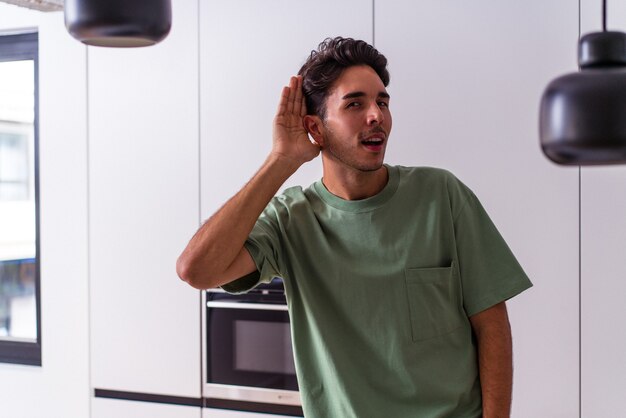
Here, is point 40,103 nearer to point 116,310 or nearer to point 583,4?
point 116,310

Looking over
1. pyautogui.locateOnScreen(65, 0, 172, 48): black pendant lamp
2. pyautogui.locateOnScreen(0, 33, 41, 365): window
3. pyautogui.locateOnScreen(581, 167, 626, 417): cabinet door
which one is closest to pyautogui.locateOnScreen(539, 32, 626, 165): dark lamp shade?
pyautogui.locateOnScreen(65, 0, 172, 48): black pendant lamp

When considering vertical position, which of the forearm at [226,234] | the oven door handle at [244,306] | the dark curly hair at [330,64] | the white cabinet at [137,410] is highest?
the dark curly hair at [330,64]

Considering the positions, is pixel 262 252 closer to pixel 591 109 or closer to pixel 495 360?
pixel 495 360

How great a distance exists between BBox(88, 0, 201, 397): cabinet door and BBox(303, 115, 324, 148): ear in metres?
1.19

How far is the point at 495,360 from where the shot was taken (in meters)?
1.57

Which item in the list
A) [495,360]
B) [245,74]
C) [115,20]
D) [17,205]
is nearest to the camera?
[115,20]

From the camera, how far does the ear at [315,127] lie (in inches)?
67.7

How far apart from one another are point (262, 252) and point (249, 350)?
124 cm

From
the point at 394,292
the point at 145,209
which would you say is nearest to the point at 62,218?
the point at 145,209

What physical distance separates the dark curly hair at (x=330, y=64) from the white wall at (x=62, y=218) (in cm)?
154

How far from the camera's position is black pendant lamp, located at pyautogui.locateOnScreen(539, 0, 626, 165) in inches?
28.0

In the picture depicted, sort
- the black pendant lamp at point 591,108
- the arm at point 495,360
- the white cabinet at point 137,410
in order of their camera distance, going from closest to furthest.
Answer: the black pendant lamp at point 591,108
the arm at point 495,360
the white cabinet at point 137,410

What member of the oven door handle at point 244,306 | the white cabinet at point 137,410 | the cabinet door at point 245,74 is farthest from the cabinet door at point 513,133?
the white cabinet at point 137,410

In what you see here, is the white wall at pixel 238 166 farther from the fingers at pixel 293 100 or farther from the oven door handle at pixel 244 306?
the fingers at pixel 293 100
